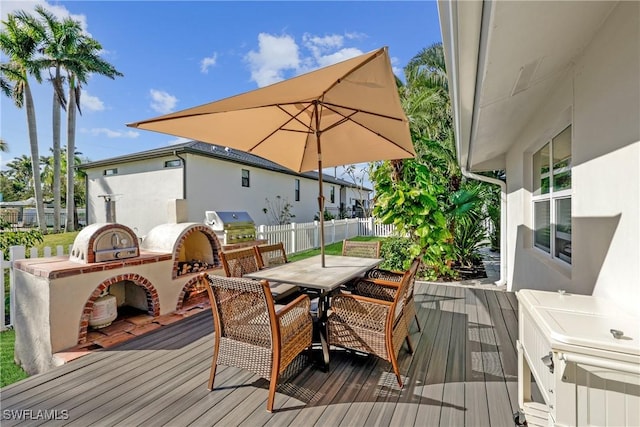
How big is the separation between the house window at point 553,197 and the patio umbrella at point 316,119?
66.0 inches

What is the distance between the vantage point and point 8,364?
3.73m

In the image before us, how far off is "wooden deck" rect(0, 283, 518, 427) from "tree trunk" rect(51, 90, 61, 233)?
724 inches

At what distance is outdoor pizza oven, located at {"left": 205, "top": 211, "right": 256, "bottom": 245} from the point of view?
611cm

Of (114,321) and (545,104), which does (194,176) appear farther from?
(545,104)

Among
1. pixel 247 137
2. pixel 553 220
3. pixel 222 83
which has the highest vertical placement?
pixel 222 83

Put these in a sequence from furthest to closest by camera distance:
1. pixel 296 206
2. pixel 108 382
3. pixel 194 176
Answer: pixel 296 206, pixel 194 176, pixel 108 382

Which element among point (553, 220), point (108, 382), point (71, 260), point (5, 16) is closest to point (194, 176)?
point (71, 260)

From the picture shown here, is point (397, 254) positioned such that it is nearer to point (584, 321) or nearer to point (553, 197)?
point (553, 197)

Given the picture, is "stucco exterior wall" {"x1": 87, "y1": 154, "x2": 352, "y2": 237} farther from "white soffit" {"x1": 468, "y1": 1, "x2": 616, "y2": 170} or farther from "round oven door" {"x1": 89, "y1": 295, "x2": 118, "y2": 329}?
"white soffit" {"x1": 468, "y1": 1, "x2": 616, "y2": 170}

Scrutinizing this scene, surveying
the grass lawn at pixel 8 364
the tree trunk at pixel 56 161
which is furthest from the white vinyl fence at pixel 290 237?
the tree trunk at pixel 56 161

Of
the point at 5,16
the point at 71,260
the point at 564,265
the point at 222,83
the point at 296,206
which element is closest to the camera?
the point at 564,265

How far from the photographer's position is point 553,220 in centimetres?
331

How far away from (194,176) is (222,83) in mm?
7055

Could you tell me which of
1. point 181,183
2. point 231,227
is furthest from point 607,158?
point 181,183
